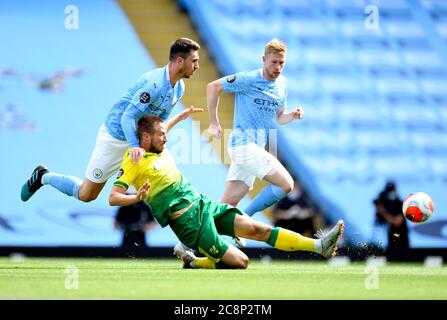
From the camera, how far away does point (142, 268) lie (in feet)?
30.0

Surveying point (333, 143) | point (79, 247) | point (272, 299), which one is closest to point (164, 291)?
point (272, 299)

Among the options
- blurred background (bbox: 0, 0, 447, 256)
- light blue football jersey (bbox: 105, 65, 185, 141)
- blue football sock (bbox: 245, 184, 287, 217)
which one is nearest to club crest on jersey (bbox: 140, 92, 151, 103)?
light blue football jersey (bbox: 105, 65, 185, 141)

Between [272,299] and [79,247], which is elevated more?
[79,247]

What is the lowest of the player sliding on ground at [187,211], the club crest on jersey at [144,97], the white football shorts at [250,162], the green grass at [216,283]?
the green grass at [216,283]

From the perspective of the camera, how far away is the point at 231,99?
13930mm

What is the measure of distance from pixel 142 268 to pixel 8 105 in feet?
13.5

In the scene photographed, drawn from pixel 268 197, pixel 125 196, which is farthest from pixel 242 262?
pixel 125 196

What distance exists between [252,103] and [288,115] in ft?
1.09

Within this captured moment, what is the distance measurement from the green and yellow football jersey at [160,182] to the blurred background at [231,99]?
4.23 m

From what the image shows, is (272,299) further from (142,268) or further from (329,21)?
(329,21)

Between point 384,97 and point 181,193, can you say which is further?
point 384,97

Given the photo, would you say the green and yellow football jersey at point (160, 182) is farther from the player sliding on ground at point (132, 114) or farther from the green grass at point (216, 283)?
the green grass at point (216, 283)

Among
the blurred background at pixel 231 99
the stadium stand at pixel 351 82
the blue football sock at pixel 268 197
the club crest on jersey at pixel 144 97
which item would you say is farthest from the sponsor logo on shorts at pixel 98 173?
the stadium stand at pixel 351 82

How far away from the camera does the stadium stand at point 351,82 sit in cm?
1344
